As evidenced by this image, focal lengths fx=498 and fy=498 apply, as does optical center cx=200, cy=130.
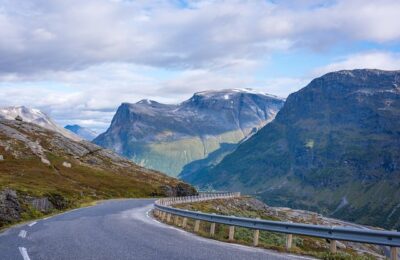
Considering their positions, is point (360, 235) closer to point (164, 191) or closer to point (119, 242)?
point (119, 242)

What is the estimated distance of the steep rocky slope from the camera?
233 ft

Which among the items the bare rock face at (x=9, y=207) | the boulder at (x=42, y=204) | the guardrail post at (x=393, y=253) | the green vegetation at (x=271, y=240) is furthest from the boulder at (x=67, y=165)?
the guardrail post at (x=393, y=253)

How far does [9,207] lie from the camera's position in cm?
3950

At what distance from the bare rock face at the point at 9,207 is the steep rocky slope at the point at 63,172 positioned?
22.1 feet

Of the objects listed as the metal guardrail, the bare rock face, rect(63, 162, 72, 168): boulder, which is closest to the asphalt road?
the metal guardrail

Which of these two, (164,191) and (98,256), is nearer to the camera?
(98,256)

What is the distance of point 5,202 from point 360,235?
30.8 metres

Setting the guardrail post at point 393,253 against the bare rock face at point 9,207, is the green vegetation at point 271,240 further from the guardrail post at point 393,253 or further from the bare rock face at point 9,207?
the bare rock face at point 9,207

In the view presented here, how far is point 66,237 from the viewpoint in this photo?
77.2 feet

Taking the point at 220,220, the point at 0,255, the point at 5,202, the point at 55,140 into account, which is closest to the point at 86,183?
the point at 55,140

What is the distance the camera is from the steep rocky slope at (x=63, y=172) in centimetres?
7091

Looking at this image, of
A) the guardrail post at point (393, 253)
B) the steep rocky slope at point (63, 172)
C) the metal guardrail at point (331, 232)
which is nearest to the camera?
the guardrail post at point (393, 253)

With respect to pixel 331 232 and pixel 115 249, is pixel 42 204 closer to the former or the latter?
pixel 115 249

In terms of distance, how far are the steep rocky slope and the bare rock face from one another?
6.73m
